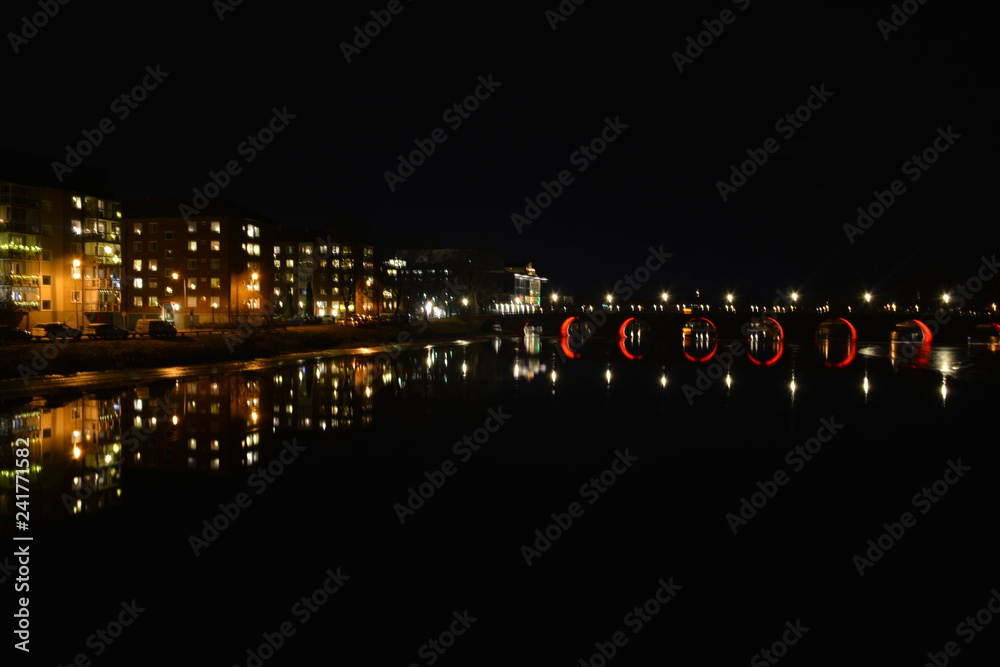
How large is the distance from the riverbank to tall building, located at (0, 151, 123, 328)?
19528 millimetres

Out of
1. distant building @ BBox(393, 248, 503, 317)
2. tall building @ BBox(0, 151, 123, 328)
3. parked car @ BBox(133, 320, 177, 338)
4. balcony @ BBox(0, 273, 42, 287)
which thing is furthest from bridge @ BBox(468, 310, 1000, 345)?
balcony @ BBox(0, 273, 42, 287)

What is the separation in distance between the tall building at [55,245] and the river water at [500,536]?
52.3 m

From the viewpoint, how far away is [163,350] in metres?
41.1

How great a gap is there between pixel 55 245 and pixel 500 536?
237 feet

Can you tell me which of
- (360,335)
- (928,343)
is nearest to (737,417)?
(360,335)

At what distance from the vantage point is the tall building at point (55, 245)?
64500 millimetres

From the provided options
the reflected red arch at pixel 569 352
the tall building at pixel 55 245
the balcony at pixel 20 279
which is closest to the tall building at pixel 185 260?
the tall building at pixel 55 245

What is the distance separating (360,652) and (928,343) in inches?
3471

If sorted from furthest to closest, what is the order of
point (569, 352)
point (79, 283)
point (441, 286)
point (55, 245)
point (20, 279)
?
1. point (441, 286)
2. point (79, 283)
3. point (55, 245)
4. point (20, 279)
5. point (569, 352)

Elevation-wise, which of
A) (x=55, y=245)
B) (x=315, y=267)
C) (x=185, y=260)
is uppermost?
(x=315, y=267)

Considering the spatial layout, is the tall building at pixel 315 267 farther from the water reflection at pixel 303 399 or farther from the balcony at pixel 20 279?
the water reflection at pixel 303 399

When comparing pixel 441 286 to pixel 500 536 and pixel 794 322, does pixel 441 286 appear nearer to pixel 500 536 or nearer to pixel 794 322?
pixel 794 322

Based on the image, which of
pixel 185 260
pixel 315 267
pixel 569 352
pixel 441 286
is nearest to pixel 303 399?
pixel 569 352

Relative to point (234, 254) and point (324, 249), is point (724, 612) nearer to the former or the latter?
point (234, 254)
